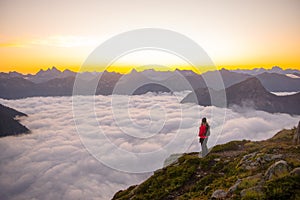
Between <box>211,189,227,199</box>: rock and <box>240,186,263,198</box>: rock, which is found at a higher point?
<box>240,186,263,198</box>: rock

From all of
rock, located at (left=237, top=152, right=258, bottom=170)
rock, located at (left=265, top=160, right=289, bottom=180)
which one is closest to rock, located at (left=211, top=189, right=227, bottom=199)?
rock, located at (left=265, top=160, right=289, bottom=180)

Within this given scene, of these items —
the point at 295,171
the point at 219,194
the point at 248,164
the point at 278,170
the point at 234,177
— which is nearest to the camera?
the point at 295,171

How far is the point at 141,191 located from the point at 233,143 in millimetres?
13094

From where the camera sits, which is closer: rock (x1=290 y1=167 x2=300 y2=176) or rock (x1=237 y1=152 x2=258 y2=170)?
rock (x1=290 y1=167 x2=300 y2=176)

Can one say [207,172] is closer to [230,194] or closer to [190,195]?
[190,195]

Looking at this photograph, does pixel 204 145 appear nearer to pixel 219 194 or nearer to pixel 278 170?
pixel 219 194

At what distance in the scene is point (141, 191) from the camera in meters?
23.5

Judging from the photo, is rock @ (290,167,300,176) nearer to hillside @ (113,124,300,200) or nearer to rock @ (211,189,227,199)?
hillside @ (113,124,300,200)

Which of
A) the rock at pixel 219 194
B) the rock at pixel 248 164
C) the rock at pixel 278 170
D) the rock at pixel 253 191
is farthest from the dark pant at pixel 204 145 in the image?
the rock at pixel 253 191

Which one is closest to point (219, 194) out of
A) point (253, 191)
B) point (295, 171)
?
point (253, 191)

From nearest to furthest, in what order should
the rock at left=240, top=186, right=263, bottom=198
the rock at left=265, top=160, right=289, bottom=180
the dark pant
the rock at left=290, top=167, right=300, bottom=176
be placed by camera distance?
the rock at left=240, top=186, right=263, bottom=198, the rock at left=290, top=167, right=300, bottom=176, the rock at left=265, top=160, right=289, bottom=180, the dark pant

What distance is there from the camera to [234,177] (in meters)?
16.7

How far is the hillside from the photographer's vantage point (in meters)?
12.1

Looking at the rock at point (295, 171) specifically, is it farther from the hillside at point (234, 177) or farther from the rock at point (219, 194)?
the rock at point (219, 194)
